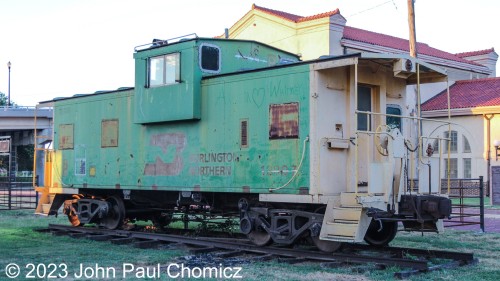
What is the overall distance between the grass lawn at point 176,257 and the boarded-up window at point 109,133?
246cm

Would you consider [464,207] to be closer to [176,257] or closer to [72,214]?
[176,257]

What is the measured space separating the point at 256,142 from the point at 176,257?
259cm

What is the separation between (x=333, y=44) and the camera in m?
40.1

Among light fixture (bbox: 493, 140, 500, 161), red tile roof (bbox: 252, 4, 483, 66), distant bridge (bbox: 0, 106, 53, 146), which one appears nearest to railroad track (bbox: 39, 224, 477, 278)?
light fixture (bbox: 493, 140, 500, 161)

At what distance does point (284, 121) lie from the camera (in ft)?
37.6

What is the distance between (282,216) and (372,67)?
329cm

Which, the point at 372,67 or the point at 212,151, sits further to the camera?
the point at 212,151

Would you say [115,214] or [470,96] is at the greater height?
[470,96]

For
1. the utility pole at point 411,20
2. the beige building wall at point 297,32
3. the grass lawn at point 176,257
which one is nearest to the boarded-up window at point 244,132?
the grass lawn at point 176,257

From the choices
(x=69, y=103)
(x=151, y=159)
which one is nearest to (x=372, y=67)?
(x=151, y=159)

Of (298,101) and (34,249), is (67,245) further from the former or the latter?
(298,101)

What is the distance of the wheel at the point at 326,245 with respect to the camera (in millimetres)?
11031

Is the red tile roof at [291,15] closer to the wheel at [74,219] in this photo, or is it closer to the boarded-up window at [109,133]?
the boarded-up window at [109,133]

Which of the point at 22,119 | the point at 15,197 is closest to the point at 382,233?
the point at 15,197
